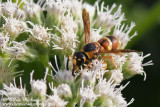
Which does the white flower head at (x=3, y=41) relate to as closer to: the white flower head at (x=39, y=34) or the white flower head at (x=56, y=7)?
the white flower head at (x=39, y=34)

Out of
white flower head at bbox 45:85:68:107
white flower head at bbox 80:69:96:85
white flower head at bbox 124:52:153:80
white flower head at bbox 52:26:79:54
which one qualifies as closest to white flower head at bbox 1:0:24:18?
white flower head at bbox 52:26:79:54

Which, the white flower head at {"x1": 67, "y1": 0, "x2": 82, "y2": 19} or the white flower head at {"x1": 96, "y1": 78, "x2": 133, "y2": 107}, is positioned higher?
the white flower head at {"x1": 67, "y1": 0, "x2": 82, "y2": 19}

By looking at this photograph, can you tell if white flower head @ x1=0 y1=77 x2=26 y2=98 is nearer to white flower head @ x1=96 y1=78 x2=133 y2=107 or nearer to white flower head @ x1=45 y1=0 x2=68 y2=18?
white flower head @ x1=96 y1=78 x2=133 y2=107

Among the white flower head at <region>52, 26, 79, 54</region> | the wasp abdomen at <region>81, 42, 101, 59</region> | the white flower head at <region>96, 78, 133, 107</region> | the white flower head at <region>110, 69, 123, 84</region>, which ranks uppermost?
the white flower head at <region>52, 26, 79, 54</region>

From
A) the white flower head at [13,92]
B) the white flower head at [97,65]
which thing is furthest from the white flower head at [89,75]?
the white flower head at [13,92]

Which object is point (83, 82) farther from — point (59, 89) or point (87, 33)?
point (87, 33)

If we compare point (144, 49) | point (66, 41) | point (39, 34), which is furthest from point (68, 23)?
point (144, 49)

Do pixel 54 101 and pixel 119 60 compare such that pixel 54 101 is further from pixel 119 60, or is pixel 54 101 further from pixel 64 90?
pixel 119 60

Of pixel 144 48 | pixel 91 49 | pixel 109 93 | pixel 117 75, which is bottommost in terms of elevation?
pixel 109 93
